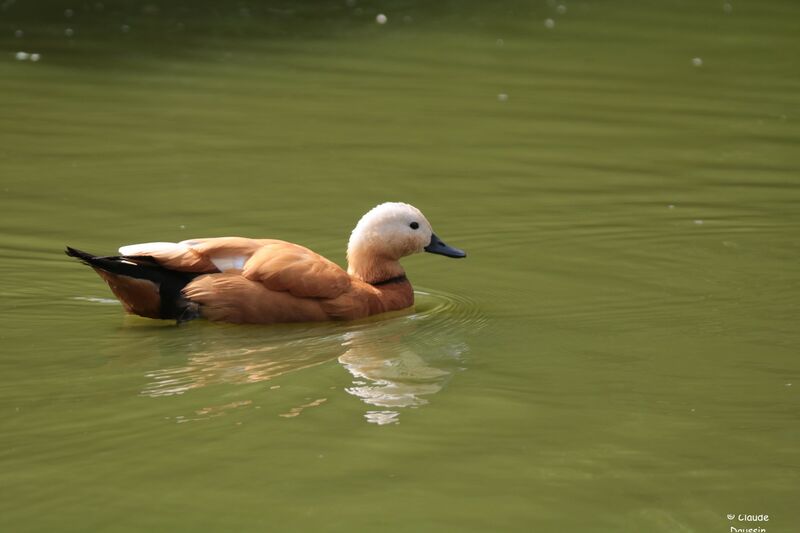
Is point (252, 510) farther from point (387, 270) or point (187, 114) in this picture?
point (187, 114)

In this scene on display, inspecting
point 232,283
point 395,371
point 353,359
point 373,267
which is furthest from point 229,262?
point 395,371

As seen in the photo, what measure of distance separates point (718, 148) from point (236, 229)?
14.3 feet

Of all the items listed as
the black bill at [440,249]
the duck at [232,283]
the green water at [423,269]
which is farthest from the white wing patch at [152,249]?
the black bill at [440,249]

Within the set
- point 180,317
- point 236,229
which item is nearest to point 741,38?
point 236,229

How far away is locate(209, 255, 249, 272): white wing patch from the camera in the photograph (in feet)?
24.2

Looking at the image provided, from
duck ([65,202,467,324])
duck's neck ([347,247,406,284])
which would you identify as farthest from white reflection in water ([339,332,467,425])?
duck's neck ([347,247,406,284])

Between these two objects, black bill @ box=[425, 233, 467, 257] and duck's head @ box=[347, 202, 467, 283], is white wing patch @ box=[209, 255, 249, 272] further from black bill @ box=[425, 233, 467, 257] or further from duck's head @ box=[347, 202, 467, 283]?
black bill @ box=[425, 233, 467, 257]

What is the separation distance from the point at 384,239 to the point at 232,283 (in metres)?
0.97

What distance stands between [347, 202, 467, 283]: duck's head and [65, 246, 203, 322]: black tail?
96 cm

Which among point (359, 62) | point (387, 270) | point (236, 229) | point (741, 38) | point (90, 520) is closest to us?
point (90, 520)

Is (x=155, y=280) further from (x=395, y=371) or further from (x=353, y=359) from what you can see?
(x=395, y=371)

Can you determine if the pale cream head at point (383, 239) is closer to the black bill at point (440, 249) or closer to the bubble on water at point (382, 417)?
the black bill at point (440, 249)

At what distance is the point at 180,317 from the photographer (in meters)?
7.33

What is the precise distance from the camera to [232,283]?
287 inches
